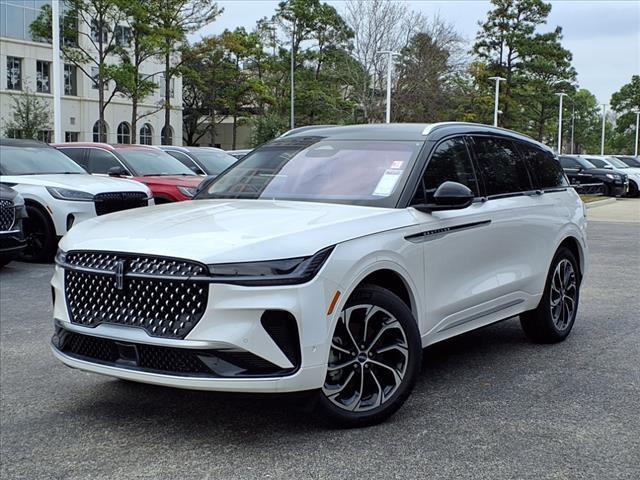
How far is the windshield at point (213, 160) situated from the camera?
57.7 feet

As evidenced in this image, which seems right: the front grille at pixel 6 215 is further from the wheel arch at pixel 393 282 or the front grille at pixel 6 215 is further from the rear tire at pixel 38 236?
the wheel arch at pixel 393 282

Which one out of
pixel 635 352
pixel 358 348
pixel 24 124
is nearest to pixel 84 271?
pixel 358 348

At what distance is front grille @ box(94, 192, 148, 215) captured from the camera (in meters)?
11.7

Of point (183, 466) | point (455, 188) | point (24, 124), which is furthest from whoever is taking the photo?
point (24, 124)

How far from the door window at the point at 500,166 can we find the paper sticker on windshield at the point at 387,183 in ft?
3.17

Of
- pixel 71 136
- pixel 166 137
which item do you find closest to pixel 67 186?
pixel 71 136

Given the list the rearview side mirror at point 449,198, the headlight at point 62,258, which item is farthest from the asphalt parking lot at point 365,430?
the rearview side mirror at point 449,198

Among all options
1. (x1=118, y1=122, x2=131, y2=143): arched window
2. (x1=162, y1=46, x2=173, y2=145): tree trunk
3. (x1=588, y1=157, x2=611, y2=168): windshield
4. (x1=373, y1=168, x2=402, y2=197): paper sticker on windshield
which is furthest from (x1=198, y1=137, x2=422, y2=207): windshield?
(x1=118, y1=122, x2=131, y2=143): arched window

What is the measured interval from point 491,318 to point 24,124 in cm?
3805

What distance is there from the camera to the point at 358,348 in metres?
4.31

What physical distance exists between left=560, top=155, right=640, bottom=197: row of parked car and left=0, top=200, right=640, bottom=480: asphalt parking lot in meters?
26.8

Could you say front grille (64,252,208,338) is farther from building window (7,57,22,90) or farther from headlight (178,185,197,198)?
building window (7,57,22,90)

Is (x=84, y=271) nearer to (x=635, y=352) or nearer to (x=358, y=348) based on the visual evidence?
(x=358, y=348)

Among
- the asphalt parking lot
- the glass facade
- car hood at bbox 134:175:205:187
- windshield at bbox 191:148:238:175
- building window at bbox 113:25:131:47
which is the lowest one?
the asphalt parking lot
